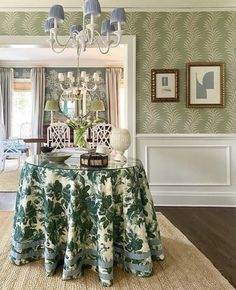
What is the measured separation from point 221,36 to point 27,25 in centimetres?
257

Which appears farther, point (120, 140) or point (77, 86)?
point (77, 86)

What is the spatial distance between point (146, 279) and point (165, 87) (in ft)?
8.48

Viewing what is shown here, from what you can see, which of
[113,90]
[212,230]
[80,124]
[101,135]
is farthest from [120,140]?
[113,90]

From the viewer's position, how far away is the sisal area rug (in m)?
1.85

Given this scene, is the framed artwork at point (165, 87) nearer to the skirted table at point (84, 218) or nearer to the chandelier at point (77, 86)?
the chandelier at point (77, 86)

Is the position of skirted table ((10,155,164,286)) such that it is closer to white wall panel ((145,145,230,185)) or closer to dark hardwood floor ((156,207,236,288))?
dark hardwood floor ((156,207,236,288))

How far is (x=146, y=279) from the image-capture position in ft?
6.36

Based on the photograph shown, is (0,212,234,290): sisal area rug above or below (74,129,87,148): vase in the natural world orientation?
below

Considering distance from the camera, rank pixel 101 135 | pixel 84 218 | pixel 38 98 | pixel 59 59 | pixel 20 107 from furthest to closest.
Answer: pixel 20 107
pixel 38 98
pixel 59 59
pixel 101 135
pixel 84 218

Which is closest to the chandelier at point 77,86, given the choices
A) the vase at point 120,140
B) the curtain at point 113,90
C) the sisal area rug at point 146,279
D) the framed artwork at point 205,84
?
the curtain at point 113,90

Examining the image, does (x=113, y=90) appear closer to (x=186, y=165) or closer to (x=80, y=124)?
(x=186, y=165)

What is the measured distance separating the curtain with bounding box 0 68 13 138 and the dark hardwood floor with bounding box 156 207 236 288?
5925 mm

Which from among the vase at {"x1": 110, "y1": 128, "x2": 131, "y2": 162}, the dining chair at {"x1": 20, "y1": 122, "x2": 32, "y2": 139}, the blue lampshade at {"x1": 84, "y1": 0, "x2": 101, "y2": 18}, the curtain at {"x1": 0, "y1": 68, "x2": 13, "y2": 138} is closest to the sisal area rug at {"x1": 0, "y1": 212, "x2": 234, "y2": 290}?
the vase at {"x1": 110, "y1": 128, "x2": 131, "y2": 162}

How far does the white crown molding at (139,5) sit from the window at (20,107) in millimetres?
4643
